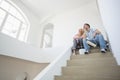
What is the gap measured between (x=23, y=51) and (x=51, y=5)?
255cm

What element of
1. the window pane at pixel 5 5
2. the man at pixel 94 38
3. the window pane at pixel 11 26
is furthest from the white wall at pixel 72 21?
the window pane at pixel 5 5

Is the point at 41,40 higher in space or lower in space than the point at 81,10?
lower

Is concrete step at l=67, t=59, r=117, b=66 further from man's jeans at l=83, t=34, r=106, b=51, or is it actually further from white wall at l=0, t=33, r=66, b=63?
white wall at l=0, t=33, r=66, b=63

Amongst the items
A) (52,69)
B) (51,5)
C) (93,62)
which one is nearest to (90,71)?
(93,62)

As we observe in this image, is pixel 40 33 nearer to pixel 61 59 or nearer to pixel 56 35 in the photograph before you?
pixel 56 35

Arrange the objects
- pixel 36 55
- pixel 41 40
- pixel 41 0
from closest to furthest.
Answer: pixel 36 55
pixel 41 0
pixel 41 40

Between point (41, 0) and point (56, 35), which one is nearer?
point (41, 0)

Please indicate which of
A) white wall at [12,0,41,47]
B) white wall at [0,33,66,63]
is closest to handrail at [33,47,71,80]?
white wall at [0,33,66,63]

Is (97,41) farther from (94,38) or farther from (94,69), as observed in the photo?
(94,69)

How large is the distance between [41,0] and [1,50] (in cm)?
276

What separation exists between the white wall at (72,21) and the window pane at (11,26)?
182cm

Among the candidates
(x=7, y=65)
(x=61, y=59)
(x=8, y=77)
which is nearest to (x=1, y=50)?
(x=7, y=65)

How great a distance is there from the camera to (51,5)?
4.92m

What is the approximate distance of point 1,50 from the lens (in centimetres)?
303
